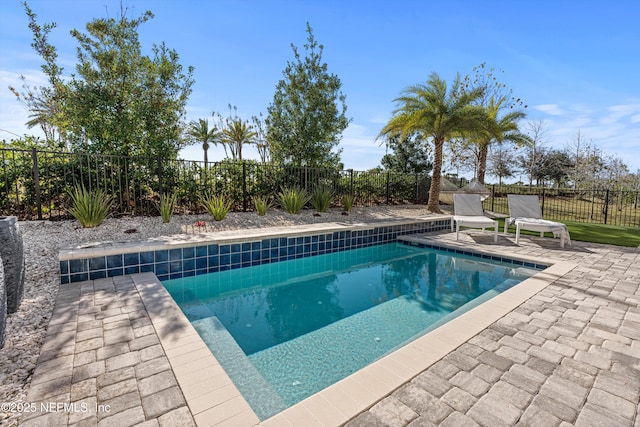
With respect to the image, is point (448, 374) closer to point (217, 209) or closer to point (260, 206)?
point (217, 209)

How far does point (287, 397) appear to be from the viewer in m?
2.24

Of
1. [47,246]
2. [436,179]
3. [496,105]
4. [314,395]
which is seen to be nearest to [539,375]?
[314,395]

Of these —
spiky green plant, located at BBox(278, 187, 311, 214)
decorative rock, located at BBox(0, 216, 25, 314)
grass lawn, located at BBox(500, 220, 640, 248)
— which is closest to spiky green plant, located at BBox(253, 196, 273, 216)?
spiky green plant, located at BBox(278, 187, 311, 214)

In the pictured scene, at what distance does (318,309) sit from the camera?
396cm

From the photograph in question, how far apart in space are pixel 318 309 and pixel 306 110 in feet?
27.3

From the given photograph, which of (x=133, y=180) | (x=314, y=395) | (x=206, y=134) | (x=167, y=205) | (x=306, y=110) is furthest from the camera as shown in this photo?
(x=206, y=134)

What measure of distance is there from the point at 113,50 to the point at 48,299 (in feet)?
21.5

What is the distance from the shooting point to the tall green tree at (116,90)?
6844 millimetres

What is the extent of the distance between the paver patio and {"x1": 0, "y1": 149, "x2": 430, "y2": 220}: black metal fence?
419 centimetres

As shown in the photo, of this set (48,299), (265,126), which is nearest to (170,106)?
(265,126)

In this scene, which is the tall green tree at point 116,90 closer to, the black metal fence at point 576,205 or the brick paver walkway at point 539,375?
the brick paver walkway at point 539,375

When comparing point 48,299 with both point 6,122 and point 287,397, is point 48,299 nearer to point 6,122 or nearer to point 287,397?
point 287,397

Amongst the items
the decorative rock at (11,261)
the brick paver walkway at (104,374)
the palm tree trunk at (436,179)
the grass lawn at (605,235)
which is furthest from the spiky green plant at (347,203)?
the decorative rock at (11,261)

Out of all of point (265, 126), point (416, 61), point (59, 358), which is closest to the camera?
point (59, 358)
